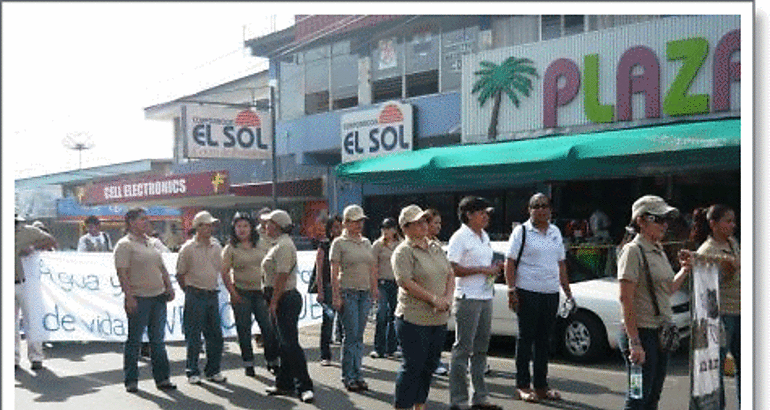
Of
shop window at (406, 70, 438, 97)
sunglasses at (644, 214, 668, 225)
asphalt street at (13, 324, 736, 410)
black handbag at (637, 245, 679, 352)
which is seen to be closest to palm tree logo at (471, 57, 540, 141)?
shop window at (406, 70, 438, 97)

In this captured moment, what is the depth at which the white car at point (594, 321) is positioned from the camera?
7184mm

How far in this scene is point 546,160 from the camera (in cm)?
823

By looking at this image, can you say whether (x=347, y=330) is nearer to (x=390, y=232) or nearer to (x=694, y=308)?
(x=390, y=232)

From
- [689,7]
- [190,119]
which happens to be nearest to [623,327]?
[689,7]

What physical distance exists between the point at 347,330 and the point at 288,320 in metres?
0.68

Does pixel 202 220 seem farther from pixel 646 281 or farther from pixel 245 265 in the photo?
pixel 646 281

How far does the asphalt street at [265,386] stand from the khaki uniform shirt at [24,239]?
937 millimetres

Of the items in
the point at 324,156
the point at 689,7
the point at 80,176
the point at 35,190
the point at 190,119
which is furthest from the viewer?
the point at 80,176

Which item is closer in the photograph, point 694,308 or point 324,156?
Answer: point 694,308

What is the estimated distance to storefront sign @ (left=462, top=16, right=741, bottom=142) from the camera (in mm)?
7613

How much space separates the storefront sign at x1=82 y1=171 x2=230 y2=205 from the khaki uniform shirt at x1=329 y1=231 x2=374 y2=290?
574cm

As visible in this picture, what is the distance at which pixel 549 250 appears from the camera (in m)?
5.93

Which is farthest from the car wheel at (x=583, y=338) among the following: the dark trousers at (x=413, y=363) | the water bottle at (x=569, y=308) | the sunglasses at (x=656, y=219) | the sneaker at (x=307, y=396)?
the sunglasses at (x=656, y=219)

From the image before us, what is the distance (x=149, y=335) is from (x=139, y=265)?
628mm
